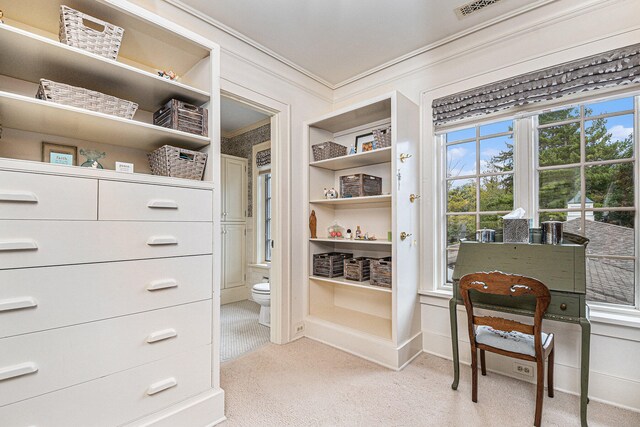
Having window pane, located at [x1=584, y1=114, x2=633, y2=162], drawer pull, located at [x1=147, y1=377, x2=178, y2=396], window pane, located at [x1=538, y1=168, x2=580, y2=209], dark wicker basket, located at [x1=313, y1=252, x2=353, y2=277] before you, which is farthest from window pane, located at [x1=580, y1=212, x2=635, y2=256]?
drawer pull, located at [x1=147, y1=377, x2=178, y2=396]

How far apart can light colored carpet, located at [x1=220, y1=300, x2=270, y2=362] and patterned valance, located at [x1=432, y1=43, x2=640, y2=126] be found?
2.68 metres

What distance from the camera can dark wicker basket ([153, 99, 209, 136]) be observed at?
1680mm

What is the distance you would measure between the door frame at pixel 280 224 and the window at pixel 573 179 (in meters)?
1.60

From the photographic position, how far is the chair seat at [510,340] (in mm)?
1717

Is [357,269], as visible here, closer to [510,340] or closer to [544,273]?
[510,340]

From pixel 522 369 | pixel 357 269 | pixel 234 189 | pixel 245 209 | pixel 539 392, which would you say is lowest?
pixel 522 369

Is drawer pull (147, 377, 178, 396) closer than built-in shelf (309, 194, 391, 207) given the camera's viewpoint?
Yes

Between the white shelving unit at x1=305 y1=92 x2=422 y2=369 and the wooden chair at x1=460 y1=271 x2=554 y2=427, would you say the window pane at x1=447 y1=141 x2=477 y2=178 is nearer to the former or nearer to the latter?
the white shelving unit at x1=305 y1=92 x2=422 y2=369

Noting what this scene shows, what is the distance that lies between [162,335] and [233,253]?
2.95m

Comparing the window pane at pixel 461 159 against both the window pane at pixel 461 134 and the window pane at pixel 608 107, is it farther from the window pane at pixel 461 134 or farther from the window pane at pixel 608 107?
the window pane at pixel 608 107

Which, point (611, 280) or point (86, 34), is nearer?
point (86, 34)

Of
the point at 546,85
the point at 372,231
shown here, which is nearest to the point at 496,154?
the point at 546,85

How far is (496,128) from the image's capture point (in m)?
2.43

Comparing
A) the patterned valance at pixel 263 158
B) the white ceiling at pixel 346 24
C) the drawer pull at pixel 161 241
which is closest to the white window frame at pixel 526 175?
the white ceiling at pixel 346 24
